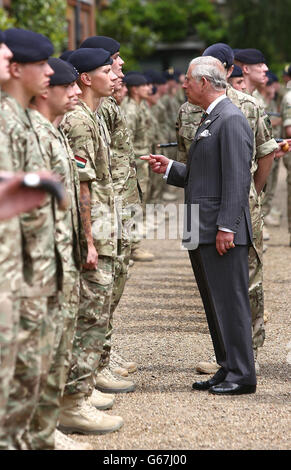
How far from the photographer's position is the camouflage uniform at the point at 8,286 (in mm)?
4137

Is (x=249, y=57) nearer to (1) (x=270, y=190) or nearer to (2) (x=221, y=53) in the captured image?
(2) (x=221, y=53)

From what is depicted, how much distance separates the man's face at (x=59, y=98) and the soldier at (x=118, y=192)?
1537 mm

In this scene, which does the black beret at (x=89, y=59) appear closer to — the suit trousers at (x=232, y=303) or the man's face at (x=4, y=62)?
the suit trousers at (x=232, y=303)

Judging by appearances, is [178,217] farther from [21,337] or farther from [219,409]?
[21,337]

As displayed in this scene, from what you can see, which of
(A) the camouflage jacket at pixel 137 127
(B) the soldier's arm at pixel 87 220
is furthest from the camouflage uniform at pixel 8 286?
(A) the camouflage jacket at pixel 137 127

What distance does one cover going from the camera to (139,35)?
129 feet

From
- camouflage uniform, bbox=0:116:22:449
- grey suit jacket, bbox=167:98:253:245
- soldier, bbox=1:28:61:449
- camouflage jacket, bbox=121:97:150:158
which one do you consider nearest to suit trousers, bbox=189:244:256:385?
grey suit jacket, bbox=167:98:253:245

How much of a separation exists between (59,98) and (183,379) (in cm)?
261

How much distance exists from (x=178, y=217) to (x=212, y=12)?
28487mm

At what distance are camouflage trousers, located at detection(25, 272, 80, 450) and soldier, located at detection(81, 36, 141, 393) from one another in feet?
5.09

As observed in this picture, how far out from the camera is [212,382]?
21.6 ft

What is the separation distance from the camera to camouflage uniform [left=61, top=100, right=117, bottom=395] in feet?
18.4
